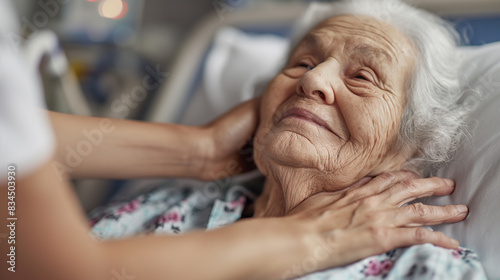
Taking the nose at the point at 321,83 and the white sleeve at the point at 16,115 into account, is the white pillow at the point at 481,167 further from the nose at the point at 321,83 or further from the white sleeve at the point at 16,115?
the white sleeve at the point at 16,115

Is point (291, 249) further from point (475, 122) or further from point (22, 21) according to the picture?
point (22, 21)

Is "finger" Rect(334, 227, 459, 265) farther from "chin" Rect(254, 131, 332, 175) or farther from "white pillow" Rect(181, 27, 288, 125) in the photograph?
"white pillow" Rect(181, 27, 288, 125)

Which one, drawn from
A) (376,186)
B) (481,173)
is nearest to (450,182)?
(481,173)

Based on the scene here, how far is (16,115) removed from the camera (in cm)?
45

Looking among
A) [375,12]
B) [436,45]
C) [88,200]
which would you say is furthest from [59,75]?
[436,45]

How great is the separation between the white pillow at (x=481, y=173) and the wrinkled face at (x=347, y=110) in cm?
13

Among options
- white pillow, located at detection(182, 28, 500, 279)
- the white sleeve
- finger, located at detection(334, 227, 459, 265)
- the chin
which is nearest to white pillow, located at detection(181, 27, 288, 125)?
white pillow, located at detection(182, 28, 500, 279)

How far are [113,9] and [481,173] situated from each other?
2408mm

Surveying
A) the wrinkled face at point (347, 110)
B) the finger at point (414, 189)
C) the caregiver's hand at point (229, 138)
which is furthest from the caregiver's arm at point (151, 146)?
the finger at point (414, 189)

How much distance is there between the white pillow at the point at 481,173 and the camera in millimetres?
856

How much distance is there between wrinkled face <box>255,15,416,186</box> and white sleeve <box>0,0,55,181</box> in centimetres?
54

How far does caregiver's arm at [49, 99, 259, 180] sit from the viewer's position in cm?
106

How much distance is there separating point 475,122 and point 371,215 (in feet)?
1.20

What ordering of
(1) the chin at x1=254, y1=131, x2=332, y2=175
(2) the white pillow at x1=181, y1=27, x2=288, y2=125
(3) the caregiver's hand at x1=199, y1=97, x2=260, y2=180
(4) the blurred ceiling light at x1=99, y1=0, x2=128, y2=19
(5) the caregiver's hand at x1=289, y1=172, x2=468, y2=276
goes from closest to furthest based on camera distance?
(5) the caregiver's hand at x1=289, y1=172, x2=468, y2=276 → (1) the chin at x1=254, y1=131, x2=332, y2=175 → (3) the caregiver's hand at x1=199, y1=97, x2=260, y2=180 → (2) the white pillow at x1=181, y1=27, x2=288, y2=125 → (4) the blurred ceiling light at x1=99, y1=0, x2=128, y2=19
